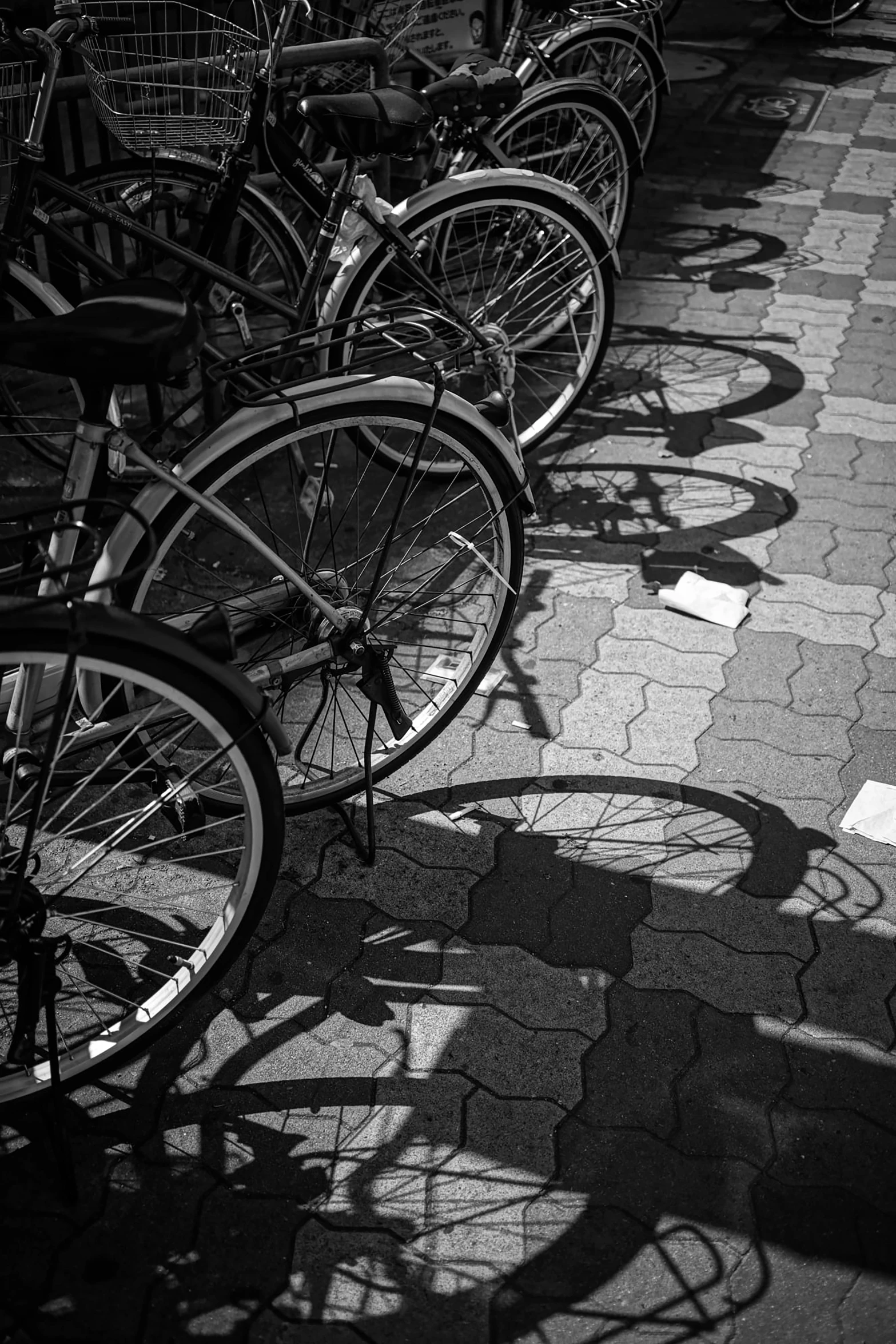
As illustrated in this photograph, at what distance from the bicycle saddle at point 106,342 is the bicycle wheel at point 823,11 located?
33.1ft

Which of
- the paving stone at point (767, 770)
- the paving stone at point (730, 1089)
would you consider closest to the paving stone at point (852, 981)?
the paving stone at point (730, 1089)

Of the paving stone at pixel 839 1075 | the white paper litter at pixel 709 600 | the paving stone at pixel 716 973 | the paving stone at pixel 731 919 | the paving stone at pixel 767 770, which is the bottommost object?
the paving stone at pixel 839 1075

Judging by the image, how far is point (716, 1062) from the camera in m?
2.36

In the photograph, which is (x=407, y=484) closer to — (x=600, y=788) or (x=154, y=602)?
(x=600, y=788)

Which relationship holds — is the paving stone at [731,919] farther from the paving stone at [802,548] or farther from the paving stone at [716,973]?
the paving stone at [802,548]

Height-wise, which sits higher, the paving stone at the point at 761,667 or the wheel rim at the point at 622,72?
the wheel rim at the point at 622,72

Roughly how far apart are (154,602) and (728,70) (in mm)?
7720

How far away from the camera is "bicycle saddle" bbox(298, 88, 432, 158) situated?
3.01 m

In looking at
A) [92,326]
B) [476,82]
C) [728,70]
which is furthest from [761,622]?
[728,70]

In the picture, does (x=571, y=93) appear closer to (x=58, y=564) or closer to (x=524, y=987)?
(x=58, y=564)

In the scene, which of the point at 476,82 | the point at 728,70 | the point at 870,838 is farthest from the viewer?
the point at 728,70

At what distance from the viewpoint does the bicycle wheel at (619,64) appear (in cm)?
513

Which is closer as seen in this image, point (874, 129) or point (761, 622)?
point (761, 622)

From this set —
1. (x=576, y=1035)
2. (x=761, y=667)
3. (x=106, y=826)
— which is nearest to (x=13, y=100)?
(x=106, y=826)
